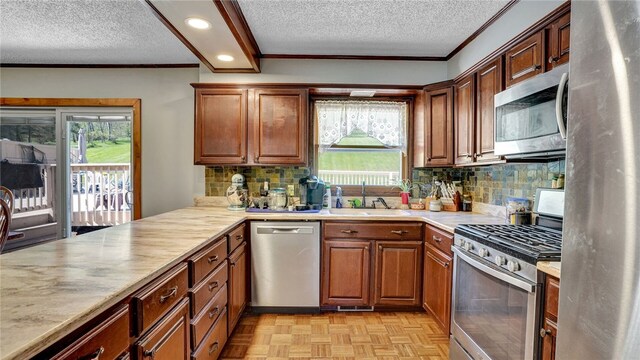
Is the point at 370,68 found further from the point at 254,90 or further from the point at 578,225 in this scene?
the point at 578,225

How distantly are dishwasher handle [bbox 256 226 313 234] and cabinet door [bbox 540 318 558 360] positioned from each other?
5.74ft

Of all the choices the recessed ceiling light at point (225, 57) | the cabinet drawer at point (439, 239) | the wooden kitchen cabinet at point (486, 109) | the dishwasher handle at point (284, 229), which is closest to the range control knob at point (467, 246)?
the cabinet drawer at point (439, 239)

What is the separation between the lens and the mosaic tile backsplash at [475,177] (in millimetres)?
2213

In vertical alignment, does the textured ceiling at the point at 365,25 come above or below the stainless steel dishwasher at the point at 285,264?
above

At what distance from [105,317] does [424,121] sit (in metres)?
2.93

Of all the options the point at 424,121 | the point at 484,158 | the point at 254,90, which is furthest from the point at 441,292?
the point at 254,90

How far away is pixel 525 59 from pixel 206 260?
7.67 feet

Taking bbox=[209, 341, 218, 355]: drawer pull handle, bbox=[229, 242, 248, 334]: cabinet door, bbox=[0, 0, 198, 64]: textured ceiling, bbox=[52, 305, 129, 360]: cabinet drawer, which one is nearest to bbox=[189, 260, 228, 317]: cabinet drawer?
bbox=[229, 242, 248, 334]: cabinet door

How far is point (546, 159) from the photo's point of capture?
2.05 metres

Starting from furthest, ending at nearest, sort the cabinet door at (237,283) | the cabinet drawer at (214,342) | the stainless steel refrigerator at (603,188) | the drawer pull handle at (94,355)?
the cabinet door at (237,283) → the cabinet drawer at (214,342) → the drawer pull handle at (94,355) → the stainless steel refrigerator at (603,188)

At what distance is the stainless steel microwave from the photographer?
145cm

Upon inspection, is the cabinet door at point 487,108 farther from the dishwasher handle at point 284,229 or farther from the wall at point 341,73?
the dishwasher handle at point 284,229

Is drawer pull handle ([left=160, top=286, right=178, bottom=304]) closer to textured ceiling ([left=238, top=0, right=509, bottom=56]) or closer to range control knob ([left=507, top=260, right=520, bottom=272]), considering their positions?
range control knob ([left=507, top=260, right=520, bottom=272])

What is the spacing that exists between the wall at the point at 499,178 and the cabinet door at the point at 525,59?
0.62 metres
